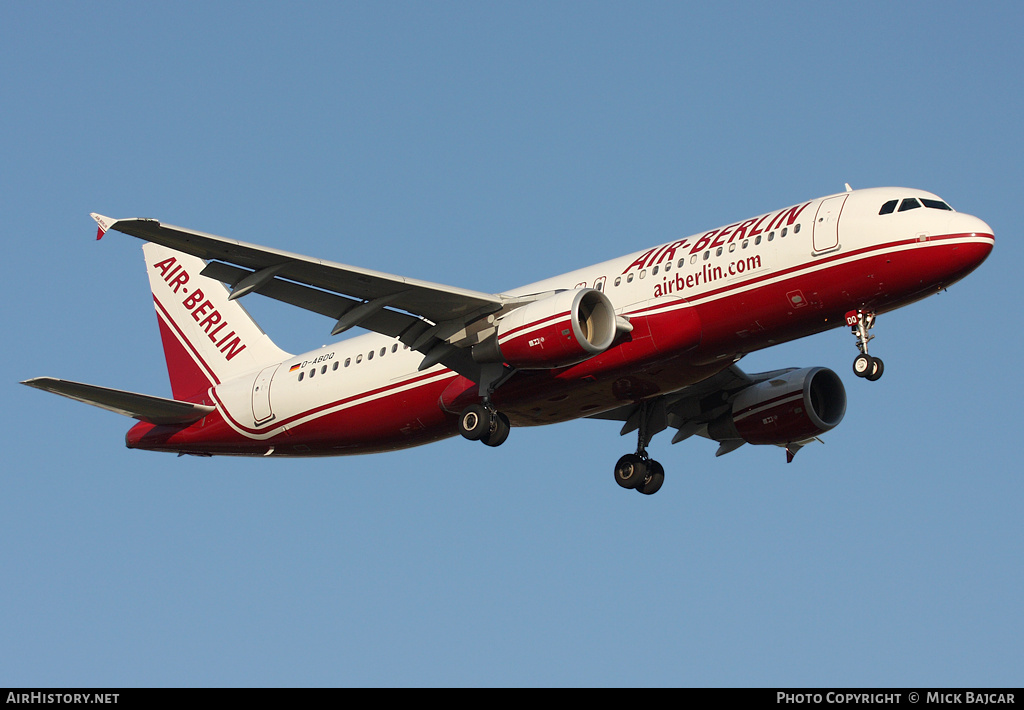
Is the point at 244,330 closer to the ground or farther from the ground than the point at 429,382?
farther from the ground

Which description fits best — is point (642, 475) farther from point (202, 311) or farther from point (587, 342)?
point (202, 311)

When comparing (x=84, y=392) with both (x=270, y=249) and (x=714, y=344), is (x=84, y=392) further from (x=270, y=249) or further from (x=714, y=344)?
(x=714, y=344)

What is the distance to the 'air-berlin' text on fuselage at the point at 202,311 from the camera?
38.8 m

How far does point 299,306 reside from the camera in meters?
30.5

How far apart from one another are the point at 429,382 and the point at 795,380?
1007cm

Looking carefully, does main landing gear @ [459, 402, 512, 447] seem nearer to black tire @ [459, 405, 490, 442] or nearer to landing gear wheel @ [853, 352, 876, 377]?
black tire @ [459, 405, 490, 442]

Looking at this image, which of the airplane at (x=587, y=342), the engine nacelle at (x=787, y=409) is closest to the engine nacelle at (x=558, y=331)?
the airplane at (x=587, y=342)

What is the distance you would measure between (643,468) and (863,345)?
28.6 ft

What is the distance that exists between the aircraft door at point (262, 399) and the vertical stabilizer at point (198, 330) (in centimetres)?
111

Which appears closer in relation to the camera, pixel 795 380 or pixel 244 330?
pixel 795 380

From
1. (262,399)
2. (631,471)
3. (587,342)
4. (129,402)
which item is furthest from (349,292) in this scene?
(631,471)
